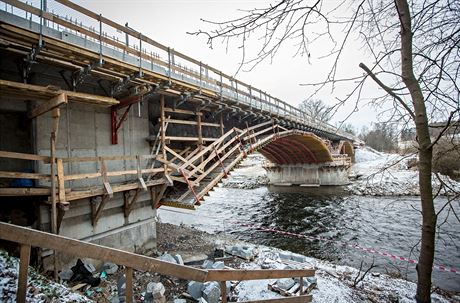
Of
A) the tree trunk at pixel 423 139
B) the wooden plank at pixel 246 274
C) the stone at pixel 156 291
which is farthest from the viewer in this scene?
the stone at pixel 156 291

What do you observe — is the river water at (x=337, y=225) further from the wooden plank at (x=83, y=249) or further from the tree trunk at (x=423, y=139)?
the wooden plank at (x=83, y=249)

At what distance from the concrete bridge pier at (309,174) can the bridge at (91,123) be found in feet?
82.4

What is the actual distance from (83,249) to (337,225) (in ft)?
55.3

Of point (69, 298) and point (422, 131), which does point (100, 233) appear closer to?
point (69, 298)

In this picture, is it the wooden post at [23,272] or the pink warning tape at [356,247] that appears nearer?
the wooden post at [23,272]

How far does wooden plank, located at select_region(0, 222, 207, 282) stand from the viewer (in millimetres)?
2084

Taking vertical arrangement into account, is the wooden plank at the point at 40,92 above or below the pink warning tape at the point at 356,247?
above

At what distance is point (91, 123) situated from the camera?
7801 millimetres

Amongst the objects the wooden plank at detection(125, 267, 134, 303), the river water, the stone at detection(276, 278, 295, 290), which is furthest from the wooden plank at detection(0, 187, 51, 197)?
the river water

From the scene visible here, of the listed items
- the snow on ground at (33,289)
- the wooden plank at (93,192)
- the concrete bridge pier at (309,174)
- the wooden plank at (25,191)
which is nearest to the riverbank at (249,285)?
the snow on ground at (33,289)

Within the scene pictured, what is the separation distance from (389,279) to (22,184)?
35.4ft

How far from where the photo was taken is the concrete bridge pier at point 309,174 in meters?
34.2

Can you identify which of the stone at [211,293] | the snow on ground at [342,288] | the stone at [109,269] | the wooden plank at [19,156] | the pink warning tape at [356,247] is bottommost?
the pink warning tape at [356,247]

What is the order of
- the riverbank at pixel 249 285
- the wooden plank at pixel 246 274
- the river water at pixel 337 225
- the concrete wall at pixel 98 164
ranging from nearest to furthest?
the wooden plank at pixel 246 274 < the riverbank at pixel 249 285 < the concrete wall at pixel 98 164 < the river water at pixel 337 225
